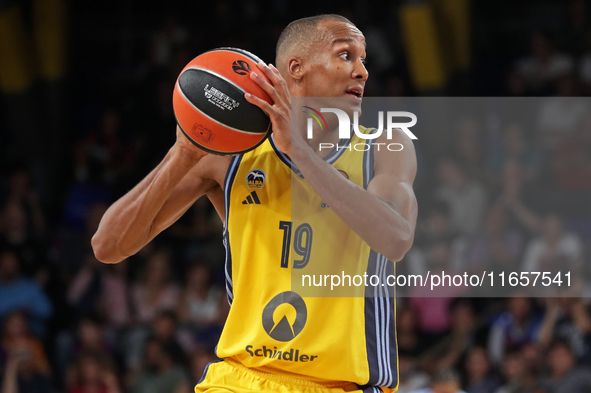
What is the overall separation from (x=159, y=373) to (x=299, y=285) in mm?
4928

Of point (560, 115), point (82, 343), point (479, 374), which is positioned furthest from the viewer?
point (560, 115)

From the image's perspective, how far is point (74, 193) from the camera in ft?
31.5

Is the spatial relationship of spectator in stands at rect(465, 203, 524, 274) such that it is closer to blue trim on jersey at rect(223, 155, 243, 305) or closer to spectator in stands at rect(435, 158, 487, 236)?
spectator in stands at rect(435, 158, 487, 236)

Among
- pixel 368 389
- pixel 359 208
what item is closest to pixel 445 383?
pixel 368 389

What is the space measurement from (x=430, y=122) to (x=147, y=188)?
21.1ft

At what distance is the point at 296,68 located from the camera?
321 cm

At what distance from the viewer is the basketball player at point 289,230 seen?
9.23 ft

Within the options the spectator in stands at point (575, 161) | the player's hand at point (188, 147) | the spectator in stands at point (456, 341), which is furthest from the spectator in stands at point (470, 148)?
the player's hand at point (188, 147)

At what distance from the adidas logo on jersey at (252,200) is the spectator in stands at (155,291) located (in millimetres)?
5349

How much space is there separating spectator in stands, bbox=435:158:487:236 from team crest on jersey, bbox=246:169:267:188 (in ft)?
16.7

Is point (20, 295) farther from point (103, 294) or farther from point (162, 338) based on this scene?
point (162, 338)

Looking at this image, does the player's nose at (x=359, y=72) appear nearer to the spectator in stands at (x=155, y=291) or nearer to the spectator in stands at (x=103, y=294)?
the spectator in stands at (x=155, y=291)

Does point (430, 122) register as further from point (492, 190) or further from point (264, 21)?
point (264, 21)

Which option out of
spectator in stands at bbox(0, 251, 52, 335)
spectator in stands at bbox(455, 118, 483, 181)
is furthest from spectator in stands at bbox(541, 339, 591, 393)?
spectator in stands at bbox(0, 251, 52, 335)
